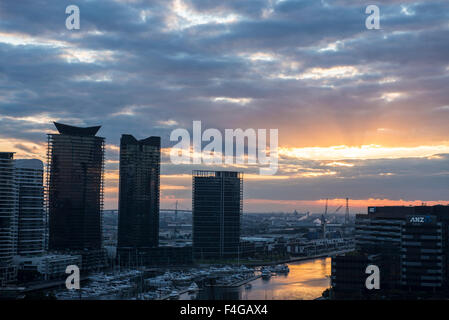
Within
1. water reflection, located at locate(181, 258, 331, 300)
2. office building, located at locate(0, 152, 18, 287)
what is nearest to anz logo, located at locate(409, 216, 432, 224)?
water reflection, located at locate(181, 258, 331, 300)

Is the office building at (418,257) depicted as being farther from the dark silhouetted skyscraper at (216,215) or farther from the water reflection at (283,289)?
the dark silhouetted skyscraper at (216,215)

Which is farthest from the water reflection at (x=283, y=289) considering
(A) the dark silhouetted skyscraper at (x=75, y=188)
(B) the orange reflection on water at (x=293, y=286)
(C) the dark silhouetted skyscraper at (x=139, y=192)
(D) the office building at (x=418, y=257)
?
(A) the dark silhouetted skyscraper at (x=75, y=188)

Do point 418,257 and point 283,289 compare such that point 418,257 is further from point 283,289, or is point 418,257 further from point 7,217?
point 7,217

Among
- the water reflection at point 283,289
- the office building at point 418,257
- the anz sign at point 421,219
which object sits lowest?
the water reflection at point 283,289

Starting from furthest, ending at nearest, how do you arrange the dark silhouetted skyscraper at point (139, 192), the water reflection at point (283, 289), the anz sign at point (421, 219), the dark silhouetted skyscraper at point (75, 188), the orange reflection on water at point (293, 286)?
the dark silhouetted skyscraper at point (139, 192), the dark silhouetted skyscraper at point (75, 188), the orange reflection on water at point (293, 286), the water reflection at point (283, 289), the anz sign at point (421, 219)

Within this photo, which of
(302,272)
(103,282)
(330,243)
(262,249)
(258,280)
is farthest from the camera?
(330,243)
